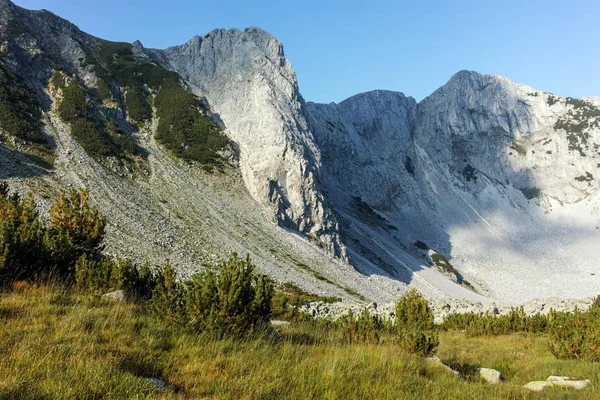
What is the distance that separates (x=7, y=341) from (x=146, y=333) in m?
2.09

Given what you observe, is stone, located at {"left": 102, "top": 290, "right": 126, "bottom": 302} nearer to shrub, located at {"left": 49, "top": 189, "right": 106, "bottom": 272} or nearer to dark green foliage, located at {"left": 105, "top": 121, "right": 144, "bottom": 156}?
shrub, located at {"left": 49, "top": 189, "right": 106, "bottom": 272}

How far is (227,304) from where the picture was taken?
25.7ft

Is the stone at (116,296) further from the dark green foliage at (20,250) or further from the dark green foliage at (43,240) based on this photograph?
the dark green foliage at (43,240)

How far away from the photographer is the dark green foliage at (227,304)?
25.1 ft

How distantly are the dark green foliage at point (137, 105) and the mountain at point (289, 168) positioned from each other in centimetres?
34

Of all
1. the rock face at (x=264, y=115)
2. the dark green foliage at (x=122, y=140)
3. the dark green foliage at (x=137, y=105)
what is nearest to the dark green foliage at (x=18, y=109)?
the dark green foliage at (x=122, y=140)

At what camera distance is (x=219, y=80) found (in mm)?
78125

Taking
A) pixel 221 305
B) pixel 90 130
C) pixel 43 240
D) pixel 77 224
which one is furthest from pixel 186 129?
pixel 221 305

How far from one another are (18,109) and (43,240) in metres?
49.2

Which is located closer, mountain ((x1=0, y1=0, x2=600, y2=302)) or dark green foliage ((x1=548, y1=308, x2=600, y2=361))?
dark green foliage ((x1=548, y1=308, x2=600, y2=361))

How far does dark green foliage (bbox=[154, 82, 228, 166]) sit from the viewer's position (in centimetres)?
6031

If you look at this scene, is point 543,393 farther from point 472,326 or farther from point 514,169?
point 514,169

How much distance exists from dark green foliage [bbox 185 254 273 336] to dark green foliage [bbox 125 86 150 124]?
64.1 m

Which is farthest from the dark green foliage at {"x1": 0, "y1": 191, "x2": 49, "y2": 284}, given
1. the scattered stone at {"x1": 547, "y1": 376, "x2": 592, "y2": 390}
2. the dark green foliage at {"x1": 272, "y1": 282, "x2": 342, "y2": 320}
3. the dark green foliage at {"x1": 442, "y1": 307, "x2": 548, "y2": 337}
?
the dark green foliage at {"x1": 442, "y1": 307, "x2": 548, "y2": 337}
